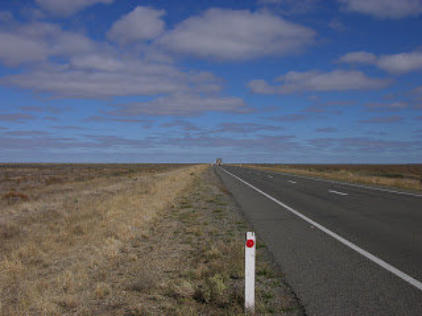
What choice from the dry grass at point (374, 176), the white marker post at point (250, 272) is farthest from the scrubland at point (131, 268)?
the dry grass at point (374, 176)

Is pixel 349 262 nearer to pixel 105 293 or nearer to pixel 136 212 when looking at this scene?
pixel 105 293

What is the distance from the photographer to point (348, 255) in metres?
6.57

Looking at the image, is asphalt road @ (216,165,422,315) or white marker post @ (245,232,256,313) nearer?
white marker post @ (245,232,256,313)

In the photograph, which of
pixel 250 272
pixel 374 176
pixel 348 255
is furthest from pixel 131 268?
pixel 374 176

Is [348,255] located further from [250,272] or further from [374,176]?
[374,176]

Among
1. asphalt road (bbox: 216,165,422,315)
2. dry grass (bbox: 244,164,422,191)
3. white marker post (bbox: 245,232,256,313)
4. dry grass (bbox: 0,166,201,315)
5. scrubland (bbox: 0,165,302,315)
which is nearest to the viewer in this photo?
white marker post (bbox: 245,232,256,313)

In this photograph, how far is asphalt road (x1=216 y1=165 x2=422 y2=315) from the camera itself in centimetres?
446

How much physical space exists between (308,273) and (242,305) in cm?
166

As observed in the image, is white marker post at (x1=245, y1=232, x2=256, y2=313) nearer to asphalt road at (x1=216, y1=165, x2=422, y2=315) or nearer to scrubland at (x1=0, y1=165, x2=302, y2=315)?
scrubland at (x1=0, y1=165, x2=302, y2=315)

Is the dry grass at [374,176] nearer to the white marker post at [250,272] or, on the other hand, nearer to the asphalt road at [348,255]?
the asphalt road at [348,255]

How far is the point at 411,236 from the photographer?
8133 millimetres

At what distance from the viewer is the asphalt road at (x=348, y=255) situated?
4457 millimetres

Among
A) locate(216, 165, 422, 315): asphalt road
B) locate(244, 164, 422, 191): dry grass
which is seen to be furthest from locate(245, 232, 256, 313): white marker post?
locate(244, 164, 422, 191): dry grass

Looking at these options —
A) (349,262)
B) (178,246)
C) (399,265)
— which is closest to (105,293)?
(178,246)
